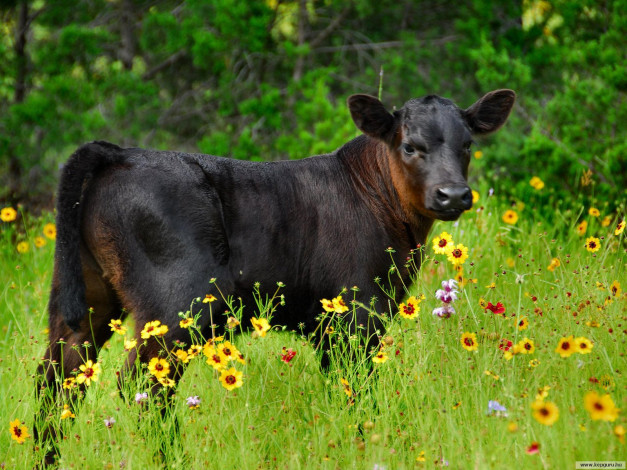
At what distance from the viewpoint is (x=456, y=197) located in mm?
3650

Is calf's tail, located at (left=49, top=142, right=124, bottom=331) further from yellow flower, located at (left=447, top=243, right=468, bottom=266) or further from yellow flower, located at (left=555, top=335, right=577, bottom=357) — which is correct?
yellow flower, located at (left=555, top=335, right=577, bottom=357)

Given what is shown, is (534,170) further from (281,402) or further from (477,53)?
(281,402)

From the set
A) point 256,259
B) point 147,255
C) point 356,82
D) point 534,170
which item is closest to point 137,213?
point 147,255

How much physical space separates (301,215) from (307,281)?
37cm

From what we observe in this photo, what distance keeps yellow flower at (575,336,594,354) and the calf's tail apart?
223cm

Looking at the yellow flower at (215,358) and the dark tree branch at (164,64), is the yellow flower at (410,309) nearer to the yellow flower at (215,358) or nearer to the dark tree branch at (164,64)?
the yellow flower at (215,358)

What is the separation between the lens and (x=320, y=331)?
3.85m

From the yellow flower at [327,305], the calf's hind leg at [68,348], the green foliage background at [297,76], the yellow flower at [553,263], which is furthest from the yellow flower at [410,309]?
the green foliage background at [297,76]

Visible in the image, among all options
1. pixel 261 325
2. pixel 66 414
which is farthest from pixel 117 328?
pixel 261 325

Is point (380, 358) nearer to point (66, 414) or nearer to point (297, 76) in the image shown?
point (66, 414)

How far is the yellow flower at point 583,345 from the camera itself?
257 cm

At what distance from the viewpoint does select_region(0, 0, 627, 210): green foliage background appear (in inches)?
280

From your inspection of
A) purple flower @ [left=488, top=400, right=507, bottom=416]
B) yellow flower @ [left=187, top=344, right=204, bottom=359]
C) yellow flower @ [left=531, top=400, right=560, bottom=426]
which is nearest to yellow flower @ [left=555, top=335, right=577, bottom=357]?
purple flower @ [left=488, top=400, right=507, bottom=416]

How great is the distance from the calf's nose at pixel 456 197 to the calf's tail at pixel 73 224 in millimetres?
1696
